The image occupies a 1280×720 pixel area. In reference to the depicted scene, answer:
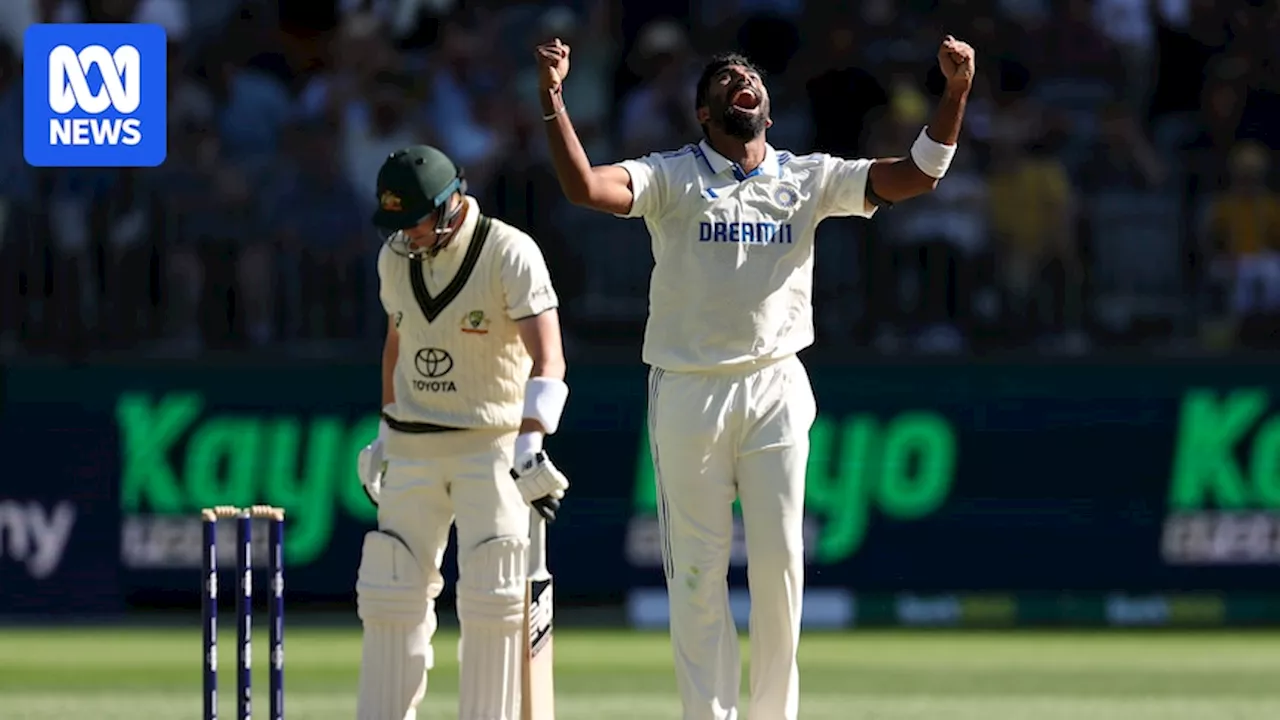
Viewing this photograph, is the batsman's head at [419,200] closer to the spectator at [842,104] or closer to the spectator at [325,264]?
the spectator at [325,264]

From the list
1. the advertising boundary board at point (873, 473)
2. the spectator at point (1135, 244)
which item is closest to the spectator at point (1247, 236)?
the spectator at point (1135, 244)

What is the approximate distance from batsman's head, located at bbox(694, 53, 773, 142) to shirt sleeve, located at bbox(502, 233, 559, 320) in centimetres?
76

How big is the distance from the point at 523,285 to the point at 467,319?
23cm

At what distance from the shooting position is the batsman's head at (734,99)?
733cm

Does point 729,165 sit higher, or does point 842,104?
point 842,104

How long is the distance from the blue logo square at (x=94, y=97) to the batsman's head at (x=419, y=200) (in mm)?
5697

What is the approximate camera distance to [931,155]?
7246mm

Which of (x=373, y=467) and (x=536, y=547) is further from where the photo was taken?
(x=373, y=467)

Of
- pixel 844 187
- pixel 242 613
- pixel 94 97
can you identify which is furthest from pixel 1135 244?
pixel 242 613

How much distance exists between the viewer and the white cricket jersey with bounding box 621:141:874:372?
24.1 ft

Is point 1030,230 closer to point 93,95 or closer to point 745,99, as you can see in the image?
point 93,95

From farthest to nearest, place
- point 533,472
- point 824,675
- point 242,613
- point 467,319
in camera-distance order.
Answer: point 824,675
point 467,319
point 533,472
point 242,613

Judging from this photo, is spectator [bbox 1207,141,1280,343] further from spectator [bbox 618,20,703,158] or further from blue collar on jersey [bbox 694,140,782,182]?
blue collar on jersey [bbox 694,140,782,182]

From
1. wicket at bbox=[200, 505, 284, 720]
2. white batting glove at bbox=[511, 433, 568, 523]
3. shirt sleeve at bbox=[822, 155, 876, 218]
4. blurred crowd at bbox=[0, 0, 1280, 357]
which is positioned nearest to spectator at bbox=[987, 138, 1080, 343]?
blurred crowd at bbox=[0, 0, 1280, 357]
